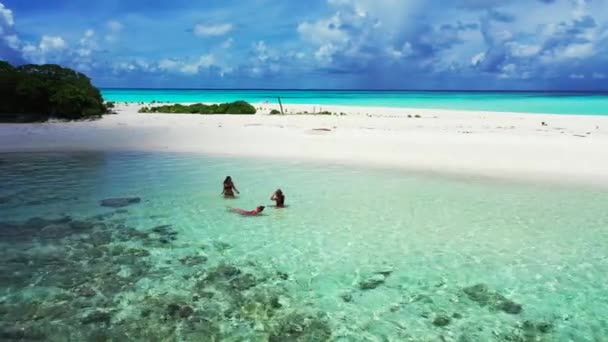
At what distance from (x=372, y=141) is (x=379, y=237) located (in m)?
14.3

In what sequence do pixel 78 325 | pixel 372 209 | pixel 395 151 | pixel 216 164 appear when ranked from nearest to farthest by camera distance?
pixel 78 325, pixel 372 209, pixel 216 164, pixel 395 151

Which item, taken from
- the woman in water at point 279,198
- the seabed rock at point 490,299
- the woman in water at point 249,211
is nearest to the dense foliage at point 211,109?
the woman in water at point 279,198

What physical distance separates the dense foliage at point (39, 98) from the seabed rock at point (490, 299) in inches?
1174

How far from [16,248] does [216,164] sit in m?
11.5

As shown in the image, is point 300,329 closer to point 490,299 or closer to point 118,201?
point 490,299

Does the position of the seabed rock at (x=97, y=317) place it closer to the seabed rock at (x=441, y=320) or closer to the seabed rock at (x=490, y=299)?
the seabed rock at (x=441, y=320)

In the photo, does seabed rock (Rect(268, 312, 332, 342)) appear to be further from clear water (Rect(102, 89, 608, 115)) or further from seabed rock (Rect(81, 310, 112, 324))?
clear water (Rect(102, 89, 608, 115))

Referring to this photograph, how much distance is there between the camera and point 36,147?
24906 millimetres

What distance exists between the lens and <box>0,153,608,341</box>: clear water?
7977 millimetres

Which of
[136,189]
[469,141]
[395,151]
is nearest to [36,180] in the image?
[136,189]

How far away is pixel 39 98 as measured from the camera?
A: 3206 cm

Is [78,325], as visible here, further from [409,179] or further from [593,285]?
[409,179]

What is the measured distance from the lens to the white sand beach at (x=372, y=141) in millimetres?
20828

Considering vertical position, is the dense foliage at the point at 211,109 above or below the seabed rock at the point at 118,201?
above
